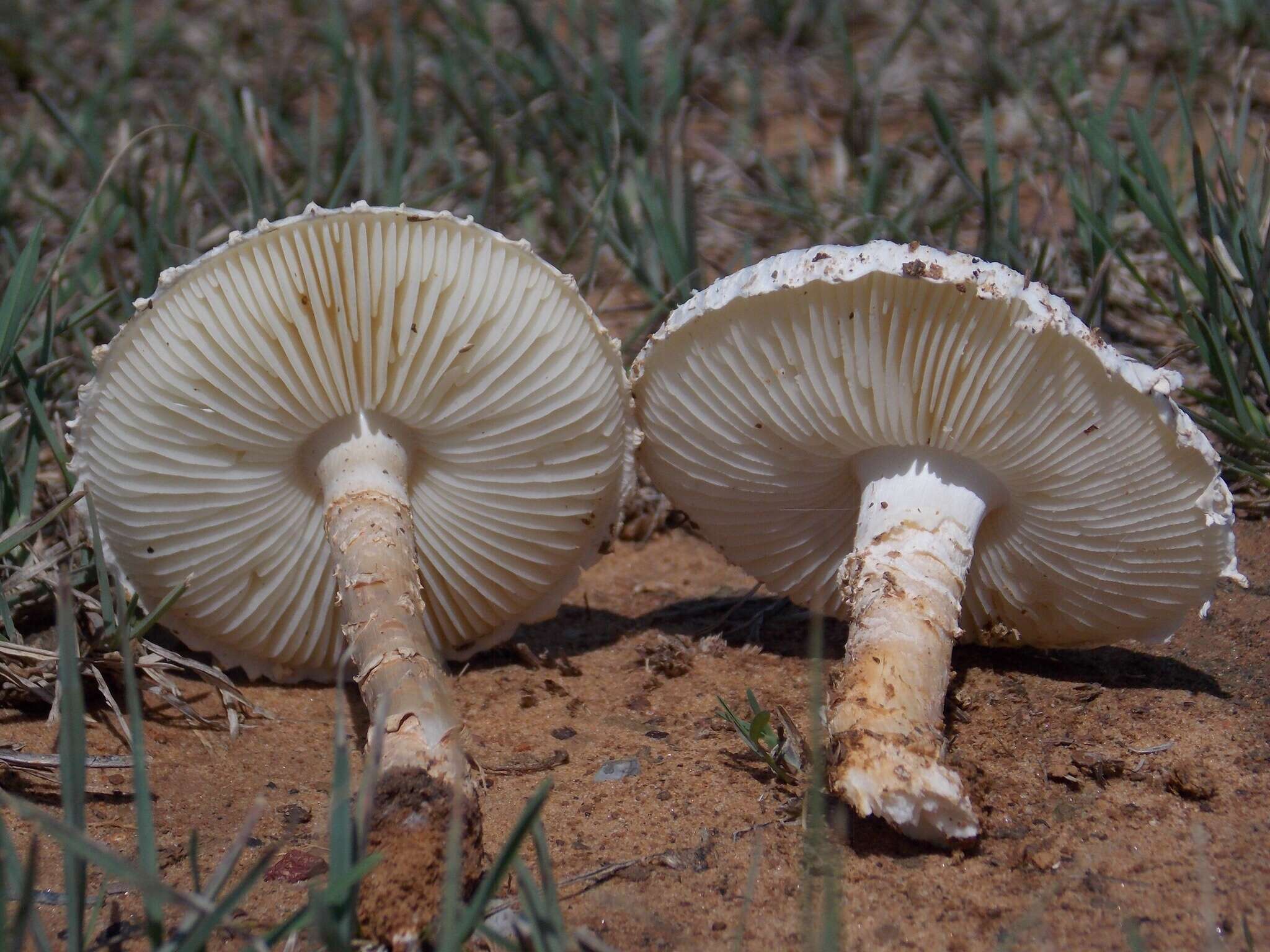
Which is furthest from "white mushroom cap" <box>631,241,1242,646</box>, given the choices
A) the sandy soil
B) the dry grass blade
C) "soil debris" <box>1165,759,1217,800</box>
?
the dry grass blade

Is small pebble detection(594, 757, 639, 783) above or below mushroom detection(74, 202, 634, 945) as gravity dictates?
below

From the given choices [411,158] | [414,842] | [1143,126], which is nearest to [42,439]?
[414,842]

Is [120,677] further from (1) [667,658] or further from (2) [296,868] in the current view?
(1) [667,658]

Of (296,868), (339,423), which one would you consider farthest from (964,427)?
(296,868)

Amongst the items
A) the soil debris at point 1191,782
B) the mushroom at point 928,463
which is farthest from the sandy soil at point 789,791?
the mushroom at point 928,463

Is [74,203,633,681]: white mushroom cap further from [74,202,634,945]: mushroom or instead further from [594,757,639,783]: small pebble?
[594,757,639,783]: small pebble
